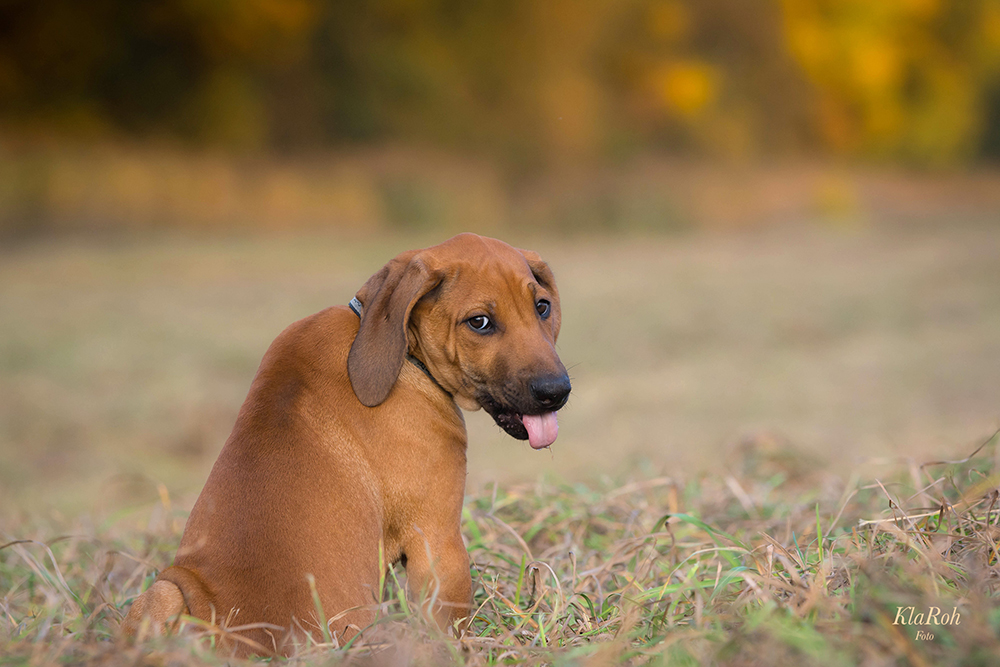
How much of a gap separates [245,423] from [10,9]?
44.5 feet

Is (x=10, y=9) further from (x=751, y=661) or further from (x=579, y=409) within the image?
(x=751, y=661)

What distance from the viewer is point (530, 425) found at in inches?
Answer: 139

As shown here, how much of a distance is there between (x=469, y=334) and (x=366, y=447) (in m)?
0.67

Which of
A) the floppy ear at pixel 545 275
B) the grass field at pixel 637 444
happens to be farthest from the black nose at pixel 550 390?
the grass field at pixel 637 444

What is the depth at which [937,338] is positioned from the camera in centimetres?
1277

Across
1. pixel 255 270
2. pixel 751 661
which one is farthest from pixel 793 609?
pixel 255 270

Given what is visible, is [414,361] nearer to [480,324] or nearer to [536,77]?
[480,324]

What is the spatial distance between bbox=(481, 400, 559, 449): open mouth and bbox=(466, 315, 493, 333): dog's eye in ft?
1.07

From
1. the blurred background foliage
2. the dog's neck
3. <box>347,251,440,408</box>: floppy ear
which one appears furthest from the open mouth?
the blurred background foliage

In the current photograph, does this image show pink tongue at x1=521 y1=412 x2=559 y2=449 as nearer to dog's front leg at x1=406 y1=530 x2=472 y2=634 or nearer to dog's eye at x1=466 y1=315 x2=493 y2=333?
dog's eye at x1=466 y1=315 x2=493 y2=333

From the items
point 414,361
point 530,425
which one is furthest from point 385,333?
point 530,425

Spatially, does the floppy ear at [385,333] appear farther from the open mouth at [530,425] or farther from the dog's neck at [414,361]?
the open mouth at [530,425]

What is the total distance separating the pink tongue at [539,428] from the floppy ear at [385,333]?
61cm

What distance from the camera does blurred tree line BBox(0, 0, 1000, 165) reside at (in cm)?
1428
